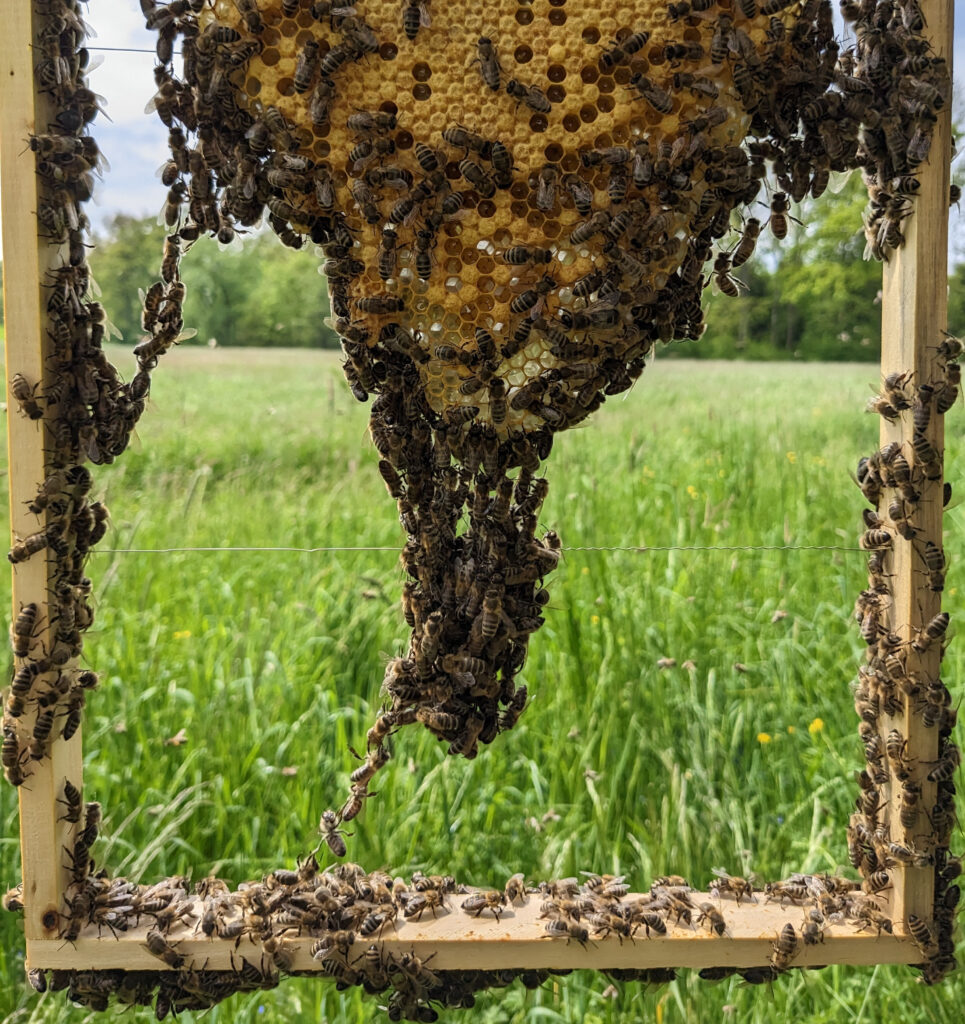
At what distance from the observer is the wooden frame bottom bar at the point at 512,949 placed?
1939 mm

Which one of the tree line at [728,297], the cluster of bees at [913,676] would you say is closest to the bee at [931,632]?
the cluster of bees at [913,676]

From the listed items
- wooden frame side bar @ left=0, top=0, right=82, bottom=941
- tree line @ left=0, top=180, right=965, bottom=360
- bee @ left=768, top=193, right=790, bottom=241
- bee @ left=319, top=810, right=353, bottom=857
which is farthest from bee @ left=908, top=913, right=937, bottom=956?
tree line @ left=0, top=180, right=965, bottom=360

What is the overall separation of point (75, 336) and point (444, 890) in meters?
1.62

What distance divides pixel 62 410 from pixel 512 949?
164cm

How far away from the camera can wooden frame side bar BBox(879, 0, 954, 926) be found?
74.6 inches

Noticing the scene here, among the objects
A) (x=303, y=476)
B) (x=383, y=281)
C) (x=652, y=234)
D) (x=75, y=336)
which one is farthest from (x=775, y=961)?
(x=303, y=476)

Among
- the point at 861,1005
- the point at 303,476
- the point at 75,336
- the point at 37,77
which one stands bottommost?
the point at 861,1005

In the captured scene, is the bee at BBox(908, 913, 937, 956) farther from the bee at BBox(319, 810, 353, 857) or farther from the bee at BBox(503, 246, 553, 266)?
the bee at BBox(503, 246, 553, 266)

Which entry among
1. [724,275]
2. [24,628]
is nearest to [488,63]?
[724,275]

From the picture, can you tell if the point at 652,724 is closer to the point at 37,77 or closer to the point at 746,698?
the point at 746,698

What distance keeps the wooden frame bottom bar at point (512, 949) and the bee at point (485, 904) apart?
0.03m

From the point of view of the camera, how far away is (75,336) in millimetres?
1948

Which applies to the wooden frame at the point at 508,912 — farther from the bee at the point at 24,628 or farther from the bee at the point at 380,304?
the bee at the point at 380,304

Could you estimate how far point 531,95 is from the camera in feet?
5.69
